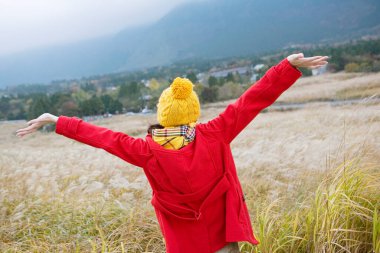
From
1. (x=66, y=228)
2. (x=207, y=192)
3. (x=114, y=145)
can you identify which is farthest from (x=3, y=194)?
(x=207, y=192)

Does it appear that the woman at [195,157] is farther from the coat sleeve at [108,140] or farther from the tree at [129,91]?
the tree at [129,91]

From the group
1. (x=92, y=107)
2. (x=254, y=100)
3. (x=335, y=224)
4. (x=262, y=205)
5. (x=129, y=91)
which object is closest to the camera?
(x=254, y=100)

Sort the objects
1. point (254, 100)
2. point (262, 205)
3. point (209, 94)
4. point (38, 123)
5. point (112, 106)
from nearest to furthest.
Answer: point (254, 100)
point (38, 123)
point (262, 205)
point (209, 94)
point (112, 106)

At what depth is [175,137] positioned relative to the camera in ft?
8.34

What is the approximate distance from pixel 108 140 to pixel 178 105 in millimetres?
512

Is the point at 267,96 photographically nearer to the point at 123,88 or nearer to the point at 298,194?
the point at 298,194

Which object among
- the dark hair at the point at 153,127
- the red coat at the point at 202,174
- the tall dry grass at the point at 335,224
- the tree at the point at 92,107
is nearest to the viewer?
the red coat at the point at 202,174

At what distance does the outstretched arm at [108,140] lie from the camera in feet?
8.47

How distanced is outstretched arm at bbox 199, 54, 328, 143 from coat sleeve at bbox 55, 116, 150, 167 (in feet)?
1.45

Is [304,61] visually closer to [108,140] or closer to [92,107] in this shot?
[108,140]

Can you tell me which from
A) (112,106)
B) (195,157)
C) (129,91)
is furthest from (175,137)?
(129,91)

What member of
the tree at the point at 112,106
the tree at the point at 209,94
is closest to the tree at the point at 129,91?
the tree at the point at 112,106

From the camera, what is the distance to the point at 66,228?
423 centimetres

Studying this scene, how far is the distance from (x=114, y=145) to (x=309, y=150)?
4582mm
